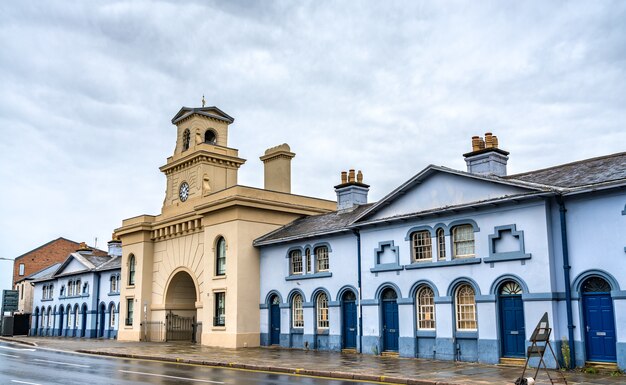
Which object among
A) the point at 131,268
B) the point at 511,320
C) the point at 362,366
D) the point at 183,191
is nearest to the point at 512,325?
the point at 511,320

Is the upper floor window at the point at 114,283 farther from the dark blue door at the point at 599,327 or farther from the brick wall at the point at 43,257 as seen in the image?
the dark blue door at the point at 599,327

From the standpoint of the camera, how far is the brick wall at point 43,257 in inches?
2825

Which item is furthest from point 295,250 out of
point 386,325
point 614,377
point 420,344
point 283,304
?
point 614,377

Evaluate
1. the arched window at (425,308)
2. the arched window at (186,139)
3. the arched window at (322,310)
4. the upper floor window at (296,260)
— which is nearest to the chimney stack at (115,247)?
the arched window at (186,139)

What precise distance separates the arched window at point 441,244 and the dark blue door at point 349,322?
513cm

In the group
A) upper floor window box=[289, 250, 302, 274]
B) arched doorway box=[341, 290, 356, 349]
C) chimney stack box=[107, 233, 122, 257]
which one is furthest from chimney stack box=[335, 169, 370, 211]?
chimney stack box=[107, 233, 122, 257]

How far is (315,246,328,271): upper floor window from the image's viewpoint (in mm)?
28281

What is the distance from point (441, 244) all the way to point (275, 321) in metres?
10.8

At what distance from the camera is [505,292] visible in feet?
68.1

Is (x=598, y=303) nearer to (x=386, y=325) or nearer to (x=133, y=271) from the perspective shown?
(x=386, y=325)

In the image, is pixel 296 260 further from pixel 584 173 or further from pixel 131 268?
pixel 131 268

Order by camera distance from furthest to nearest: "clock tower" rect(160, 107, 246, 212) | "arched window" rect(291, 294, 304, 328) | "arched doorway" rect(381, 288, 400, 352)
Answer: "clock tower" rect(160, 107, 246, 212) → "arched window" rect(291, 294, 304, 328) → "arched doorway" rect(381, 288, 400, 352)

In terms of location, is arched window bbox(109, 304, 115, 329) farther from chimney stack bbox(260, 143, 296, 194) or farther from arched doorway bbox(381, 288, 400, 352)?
arched doorway bbox(381, 288, 400, 352)

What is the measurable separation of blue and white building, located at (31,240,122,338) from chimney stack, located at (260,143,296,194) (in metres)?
14.4
